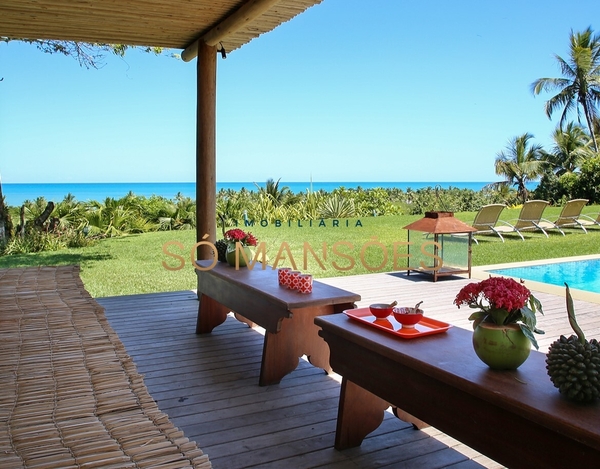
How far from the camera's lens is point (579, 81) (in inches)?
686

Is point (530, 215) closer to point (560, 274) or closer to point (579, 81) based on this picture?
point (560, 274)

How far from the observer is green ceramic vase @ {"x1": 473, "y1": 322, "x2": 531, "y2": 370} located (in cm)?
152

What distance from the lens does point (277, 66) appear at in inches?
1164

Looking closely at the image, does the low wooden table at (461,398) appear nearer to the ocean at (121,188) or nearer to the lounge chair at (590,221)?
the lounge chair at (590,221)

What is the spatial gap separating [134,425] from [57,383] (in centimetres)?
49

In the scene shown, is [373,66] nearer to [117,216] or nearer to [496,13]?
[496,13]

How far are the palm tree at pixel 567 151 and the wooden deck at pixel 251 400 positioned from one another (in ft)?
45.5

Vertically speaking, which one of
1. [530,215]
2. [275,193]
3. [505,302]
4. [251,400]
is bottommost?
[251,400]

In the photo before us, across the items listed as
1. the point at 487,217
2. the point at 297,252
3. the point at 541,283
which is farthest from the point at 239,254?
the point at 487,217

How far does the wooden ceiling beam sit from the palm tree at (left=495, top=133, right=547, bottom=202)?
14.4 metres

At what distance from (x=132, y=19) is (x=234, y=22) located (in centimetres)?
73

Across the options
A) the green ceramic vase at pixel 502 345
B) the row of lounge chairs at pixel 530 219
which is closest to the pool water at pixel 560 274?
the row of lounge chairs at pixel 530 219

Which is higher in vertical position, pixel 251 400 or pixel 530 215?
pixel 530 215

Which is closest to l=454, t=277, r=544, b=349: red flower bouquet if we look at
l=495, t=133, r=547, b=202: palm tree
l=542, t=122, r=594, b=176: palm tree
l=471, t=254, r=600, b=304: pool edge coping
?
l=471, t=254, r=600, b=304: pool edge coping
